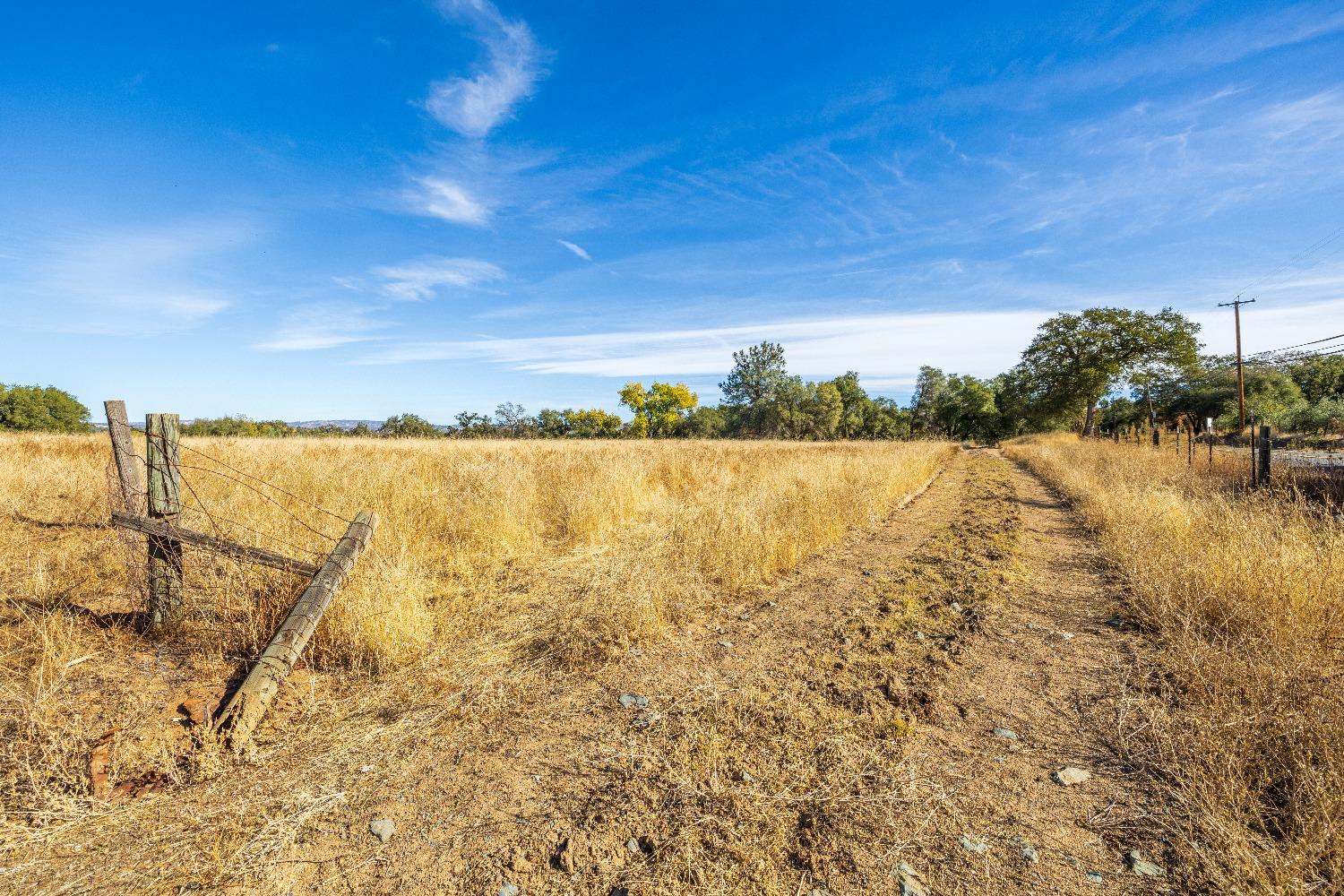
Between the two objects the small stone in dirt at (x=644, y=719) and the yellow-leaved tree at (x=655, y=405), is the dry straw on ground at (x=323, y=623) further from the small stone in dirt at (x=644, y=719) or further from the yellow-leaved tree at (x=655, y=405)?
the yellow-leaved tree at (x=655, y=405)

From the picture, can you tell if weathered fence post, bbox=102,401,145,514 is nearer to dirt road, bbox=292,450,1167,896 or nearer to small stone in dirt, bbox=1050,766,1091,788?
dirt road, bbox=292,450,1167,896

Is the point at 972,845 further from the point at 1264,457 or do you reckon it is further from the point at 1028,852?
the point at 1264,457

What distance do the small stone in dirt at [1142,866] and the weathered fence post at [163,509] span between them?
5824 millimetres

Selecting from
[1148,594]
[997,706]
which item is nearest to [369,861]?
[997,706]

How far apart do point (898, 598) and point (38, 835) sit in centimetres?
590

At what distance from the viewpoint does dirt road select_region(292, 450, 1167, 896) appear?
207cm

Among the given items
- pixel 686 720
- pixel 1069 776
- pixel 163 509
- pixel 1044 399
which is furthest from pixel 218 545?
pixel 1044 399

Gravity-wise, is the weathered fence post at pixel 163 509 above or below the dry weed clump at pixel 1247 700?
above

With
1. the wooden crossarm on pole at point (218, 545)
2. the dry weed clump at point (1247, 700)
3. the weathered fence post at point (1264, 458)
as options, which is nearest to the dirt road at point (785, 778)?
the dry weed clump at point (1247, 700)

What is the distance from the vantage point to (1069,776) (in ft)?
8.43

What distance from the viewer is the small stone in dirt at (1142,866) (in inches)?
78.9

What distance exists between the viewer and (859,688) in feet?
11.4

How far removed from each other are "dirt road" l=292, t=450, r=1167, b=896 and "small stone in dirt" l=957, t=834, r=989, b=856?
0.04 ft

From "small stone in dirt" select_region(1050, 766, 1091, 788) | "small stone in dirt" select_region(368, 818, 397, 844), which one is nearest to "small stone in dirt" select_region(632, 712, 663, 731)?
"small stone in dirt" select_region(368, 818, 397, 844)
